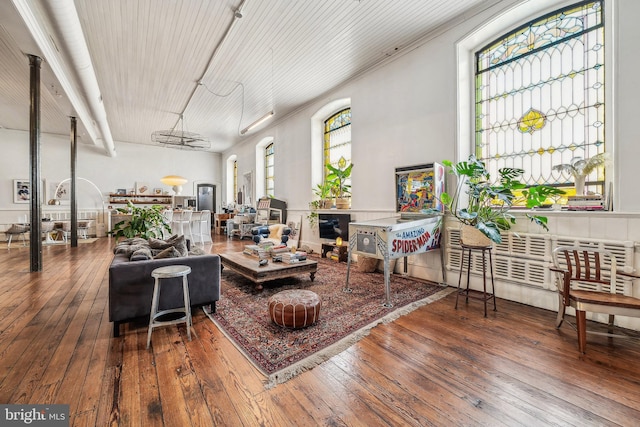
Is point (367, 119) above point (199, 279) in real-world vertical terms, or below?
above

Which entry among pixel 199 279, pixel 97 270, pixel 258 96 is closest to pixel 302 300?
pixel 199 279

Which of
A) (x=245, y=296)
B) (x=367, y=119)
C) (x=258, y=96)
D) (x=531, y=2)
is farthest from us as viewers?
(x=258, y=96)

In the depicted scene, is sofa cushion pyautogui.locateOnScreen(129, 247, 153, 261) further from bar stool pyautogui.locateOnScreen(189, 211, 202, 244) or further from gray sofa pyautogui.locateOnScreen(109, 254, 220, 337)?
bar stool pyautogui.locateOnScreen(189, 211, 202, 244)

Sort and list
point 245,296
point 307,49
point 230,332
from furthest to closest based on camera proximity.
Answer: point 307,49, point 245,296, point 230,332

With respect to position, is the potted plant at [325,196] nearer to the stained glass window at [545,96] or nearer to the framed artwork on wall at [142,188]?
the stained glass window at [545,96]

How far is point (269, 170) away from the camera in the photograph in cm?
980

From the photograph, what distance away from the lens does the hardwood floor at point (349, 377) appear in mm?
1595

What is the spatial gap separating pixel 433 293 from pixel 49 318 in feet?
14.5

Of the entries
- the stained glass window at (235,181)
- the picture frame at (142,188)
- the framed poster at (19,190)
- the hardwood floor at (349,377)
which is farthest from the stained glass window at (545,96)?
the framed poster at (19,190)

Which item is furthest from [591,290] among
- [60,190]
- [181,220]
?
[60,190]

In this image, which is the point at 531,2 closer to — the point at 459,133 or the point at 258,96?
the point at 459,133

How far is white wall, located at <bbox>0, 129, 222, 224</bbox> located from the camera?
30.5 ft

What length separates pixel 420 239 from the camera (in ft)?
12.1

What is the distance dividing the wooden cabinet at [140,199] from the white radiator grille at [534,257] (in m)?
11.7
